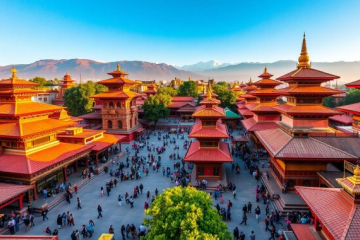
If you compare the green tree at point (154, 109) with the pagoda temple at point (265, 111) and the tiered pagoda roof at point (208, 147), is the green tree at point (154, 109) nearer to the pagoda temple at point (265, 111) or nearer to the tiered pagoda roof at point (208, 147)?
the pagoda temple at point (265, 111)

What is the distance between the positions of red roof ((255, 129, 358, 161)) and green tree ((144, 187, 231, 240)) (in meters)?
9.20

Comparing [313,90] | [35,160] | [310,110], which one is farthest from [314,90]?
[35,160]

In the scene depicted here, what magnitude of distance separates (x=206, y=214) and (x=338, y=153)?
1291cm

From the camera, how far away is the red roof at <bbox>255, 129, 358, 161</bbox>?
60.0 ft

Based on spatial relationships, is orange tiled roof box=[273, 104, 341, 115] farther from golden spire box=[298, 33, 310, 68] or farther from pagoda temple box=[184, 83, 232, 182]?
pagoda temple box=[184, 83, 232, 182]

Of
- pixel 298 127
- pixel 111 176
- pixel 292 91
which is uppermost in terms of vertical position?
pixel 292 91

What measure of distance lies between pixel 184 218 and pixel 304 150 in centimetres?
1271

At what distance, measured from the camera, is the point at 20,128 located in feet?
67.1

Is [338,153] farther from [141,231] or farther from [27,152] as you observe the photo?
[27,152]

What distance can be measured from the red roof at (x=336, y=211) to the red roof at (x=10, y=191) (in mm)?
17918

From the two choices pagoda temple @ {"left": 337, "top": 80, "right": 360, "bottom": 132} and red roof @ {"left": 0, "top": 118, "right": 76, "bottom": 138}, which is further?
pagoda temple @ {"left": 337, "top": 80, "right": 360, "bottom": 132}

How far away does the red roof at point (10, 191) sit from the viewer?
1593 cm

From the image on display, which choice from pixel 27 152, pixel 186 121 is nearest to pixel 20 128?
pixel 27 152

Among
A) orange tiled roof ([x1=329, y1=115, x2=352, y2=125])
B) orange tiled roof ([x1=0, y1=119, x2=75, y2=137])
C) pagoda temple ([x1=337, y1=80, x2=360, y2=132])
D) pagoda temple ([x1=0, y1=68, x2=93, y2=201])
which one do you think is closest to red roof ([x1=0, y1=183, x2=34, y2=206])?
pagoda temple ([x1=0, y1=68, x2=93, y2=201])
